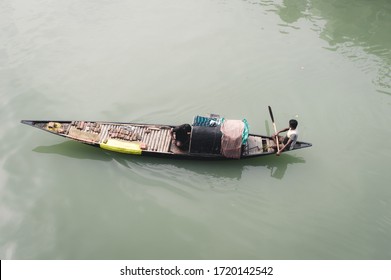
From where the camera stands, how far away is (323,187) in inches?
360

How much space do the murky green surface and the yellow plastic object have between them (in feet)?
1.12

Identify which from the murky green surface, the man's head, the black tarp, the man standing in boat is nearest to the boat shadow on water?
the murky green surface

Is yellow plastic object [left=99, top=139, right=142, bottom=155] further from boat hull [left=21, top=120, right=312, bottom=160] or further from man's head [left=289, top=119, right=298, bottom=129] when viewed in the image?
man's head [left=289, top=119, right=298, bottom=129]

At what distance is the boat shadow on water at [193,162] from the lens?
30.7 feet

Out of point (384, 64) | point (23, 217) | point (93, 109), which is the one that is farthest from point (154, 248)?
point (384, 64)

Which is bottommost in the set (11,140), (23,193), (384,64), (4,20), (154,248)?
(154,248)

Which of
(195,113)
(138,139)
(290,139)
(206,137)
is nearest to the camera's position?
(290,139)

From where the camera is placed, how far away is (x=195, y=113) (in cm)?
1091

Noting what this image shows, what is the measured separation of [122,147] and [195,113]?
290cm

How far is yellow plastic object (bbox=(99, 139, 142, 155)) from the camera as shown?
9.16 metres

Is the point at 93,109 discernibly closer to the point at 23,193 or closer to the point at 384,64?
the point at 23,193

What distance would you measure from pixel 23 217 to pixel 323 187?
791 cm

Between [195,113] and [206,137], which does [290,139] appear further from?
[195,113]

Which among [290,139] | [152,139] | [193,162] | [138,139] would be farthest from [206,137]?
[290,139]
